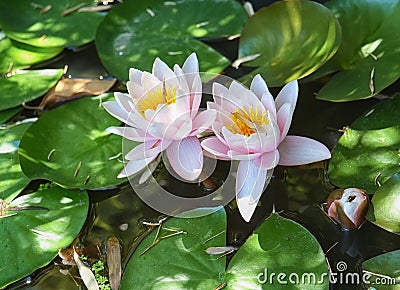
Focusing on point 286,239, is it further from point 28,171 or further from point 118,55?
point 118,55

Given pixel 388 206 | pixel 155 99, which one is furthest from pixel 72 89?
pixel 388 206

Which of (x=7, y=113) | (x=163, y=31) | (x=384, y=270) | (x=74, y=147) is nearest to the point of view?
(x=384, y=270)

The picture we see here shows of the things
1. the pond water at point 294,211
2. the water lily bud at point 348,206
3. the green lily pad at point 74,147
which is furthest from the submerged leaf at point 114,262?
the water lily bud at point 348,206

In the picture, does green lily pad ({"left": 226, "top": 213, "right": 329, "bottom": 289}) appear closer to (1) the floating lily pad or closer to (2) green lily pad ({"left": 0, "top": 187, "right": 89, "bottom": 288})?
(2) green lily pad ({"left": 0, "top": 187, "right": 89, "bottom": 288})

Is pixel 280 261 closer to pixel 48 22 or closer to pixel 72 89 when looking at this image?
pixel 72 89

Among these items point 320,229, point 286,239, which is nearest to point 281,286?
point 286,239

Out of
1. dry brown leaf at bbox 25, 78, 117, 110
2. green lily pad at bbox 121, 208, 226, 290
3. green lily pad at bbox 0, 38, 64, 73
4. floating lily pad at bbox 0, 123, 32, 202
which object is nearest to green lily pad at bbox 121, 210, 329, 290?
green lily pad at bbox 121, 208, 226, 290
